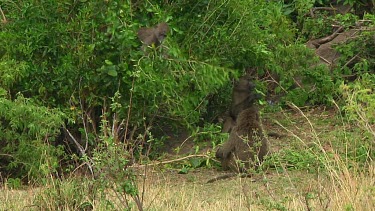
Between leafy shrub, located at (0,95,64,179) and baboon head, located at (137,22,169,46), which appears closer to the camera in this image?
leafy shrub, located at (0,95,64,179)

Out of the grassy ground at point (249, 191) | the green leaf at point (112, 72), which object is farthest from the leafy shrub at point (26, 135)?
the green leaf at point (112, 72)

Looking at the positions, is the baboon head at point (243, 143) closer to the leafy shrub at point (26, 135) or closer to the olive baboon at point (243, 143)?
the olive baboon at point (243, 143)

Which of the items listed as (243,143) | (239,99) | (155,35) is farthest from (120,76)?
(239,99)

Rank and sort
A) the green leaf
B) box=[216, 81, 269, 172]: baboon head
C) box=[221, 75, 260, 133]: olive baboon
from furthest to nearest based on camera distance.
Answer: box=[221, 75, 260, 133]: olive baboon
box=[216, 81, 269, 172]: baboon head
the green leaf

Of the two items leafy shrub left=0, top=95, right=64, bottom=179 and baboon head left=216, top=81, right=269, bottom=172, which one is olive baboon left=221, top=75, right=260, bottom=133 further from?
leafy shrub left=0, top=95, right=64, bottom=179

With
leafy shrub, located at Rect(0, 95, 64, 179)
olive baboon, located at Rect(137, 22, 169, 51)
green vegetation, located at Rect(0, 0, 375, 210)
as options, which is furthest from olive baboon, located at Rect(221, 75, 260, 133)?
leafy shrub, located at Rect(0, 95, 64, 179)

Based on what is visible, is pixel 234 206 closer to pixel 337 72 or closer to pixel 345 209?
pixel 345 209

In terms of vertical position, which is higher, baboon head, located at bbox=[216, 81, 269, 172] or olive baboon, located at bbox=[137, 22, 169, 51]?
olive baboon, located at bbox=[137, 22, 169, 51]

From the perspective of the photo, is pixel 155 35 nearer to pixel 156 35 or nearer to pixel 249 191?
pixel 156 35

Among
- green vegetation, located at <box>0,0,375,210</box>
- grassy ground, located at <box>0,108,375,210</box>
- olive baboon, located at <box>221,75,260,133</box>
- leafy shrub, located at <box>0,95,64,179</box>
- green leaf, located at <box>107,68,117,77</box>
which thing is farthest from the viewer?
olive baboon, located at <box>221,75,260,133</box>

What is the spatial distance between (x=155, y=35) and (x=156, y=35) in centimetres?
1

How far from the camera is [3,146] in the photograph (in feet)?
31.1

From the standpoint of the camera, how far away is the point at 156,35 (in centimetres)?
938

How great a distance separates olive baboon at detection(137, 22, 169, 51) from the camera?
9367 millimetres
